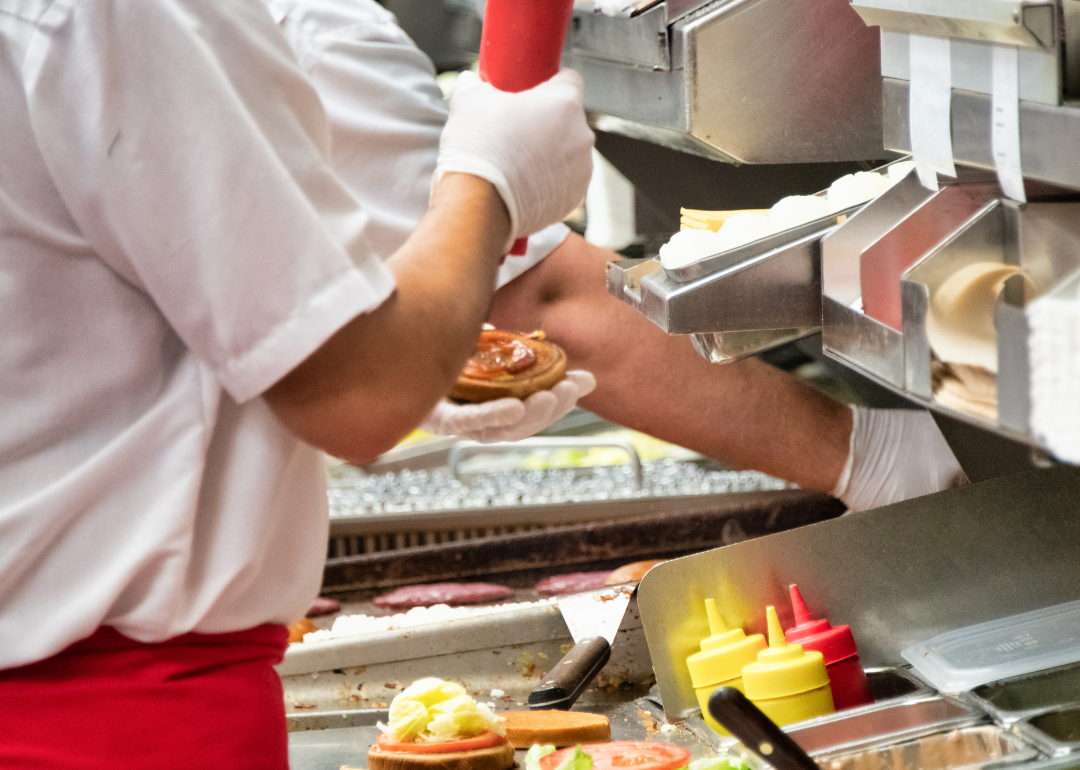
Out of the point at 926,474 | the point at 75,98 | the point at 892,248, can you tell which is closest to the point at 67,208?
the point at 75,98

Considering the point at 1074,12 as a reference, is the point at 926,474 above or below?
below

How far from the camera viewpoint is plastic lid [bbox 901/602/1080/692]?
4.88ft

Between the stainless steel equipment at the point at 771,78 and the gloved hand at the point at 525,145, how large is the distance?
0.31m

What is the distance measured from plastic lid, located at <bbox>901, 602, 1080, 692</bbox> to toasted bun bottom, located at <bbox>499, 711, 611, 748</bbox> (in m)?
0.45

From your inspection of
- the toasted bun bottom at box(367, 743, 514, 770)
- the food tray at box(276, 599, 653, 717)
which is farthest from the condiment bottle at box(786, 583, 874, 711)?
the food tray at box(276, 599, 653, 717)

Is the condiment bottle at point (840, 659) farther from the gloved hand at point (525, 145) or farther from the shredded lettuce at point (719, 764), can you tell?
the gloved hand at point (525, 145)

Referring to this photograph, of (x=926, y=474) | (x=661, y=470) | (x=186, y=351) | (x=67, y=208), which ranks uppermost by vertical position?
(x=67, y=208)

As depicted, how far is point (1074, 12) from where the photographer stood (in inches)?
34.4

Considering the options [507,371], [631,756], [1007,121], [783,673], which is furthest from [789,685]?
A: [507,371]

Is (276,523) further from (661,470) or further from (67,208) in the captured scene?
(661,470)

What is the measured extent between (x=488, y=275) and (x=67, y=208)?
0.38 meters

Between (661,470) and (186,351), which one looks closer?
(186,351)

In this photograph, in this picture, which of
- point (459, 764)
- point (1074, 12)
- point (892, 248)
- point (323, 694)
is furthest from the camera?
point (323, 694)

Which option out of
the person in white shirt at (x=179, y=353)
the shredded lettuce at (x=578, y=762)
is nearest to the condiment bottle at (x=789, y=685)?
the shredded lettuce at (x=578, y=762)
